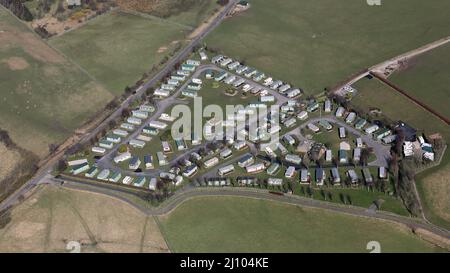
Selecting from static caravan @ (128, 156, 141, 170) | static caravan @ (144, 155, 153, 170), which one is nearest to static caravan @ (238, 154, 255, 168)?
static caravan @ (144, 155, 153, 170)

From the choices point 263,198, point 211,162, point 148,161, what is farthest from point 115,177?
point 263,198

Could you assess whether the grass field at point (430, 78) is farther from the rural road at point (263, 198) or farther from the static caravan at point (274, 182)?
the static caravan at point (274, 182)

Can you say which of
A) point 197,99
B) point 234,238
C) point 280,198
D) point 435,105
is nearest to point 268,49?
point 197,99

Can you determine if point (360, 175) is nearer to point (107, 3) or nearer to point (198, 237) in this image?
point (198, 237)

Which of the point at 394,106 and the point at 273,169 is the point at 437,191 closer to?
the point at 394,106

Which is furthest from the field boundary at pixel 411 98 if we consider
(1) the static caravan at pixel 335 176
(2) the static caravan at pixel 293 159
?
(2) the static caravan at pixel 293 159

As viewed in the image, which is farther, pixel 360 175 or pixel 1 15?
pixel 1 15
